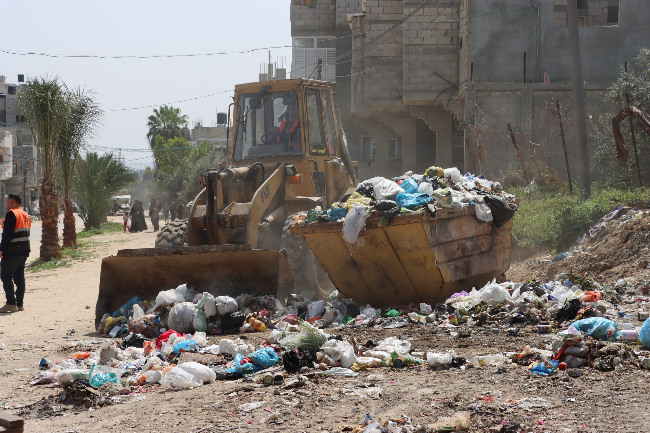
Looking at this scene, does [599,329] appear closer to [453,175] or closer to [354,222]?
[354,222]

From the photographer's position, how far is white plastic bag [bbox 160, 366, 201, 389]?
5.25m

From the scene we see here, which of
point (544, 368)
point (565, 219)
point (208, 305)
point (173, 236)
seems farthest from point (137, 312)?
point (565, 219)

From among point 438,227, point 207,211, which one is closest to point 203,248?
point 207,211

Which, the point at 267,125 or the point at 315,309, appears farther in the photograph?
the point at 267,125

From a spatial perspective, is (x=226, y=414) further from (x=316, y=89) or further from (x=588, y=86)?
(x=588, y=86)

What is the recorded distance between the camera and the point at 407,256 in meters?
7.41

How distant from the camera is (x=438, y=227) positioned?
7395 millimetres

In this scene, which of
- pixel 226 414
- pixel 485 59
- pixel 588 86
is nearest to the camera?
pixel 226 414

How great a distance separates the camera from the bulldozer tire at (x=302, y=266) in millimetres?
8727

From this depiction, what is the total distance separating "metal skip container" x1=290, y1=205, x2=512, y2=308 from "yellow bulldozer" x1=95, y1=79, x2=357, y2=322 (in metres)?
0.64

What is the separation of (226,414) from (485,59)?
17740 mm

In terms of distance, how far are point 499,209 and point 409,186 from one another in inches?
52.4

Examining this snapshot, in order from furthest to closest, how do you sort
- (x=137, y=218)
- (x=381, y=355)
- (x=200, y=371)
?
(x=137, y=218) < (x=381, y=355) < (x=200, y=371)

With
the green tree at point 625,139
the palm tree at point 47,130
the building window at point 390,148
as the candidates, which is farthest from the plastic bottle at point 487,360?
the building window at point 390,148
